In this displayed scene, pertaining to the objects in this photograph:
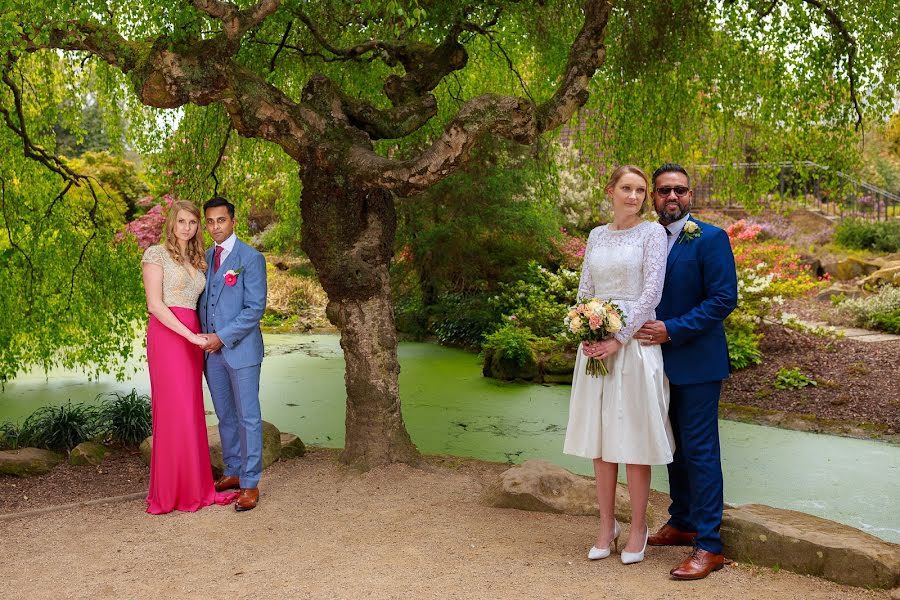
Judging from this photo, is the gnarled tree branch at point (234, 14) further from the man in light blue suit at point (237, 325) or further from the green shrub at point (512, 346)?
the green shrub at point (512, 346)

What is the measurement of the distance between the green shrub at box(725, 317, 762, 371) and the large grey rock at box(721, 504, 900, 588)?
5.66 meters

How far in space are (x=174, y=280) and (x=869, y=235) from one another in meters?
13.7

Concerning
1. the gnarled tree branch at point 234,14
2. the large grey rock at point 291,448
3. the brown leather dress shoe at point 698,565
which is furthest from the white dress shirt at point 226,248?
the brown leather dress shoe at point 698,565

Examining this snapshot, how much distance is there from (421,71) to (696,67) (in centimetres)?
225

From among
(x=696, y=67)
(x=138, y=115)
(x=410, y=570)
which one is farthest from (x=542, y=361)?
(x=410, y=570)

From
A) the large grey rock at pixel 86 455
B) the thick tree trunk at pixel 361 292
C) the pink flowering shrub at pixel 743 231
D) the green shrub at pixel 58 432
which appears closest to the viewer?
the thick tree trunk at pixel 361 292

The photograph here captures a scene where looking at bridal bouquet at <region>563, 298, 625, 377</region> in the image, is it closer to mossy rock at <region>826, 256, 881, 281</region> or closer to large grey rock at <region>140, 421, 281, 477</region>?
→ large grey rock at <region>140, 421, 281, 477</region>

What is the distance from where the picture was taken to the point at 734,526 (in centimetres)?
417

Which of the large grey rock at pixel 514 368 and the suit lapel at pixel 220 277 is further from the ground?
the suit lapel at pixel 220 277

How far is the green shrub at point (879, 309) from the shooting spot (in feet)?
37.1

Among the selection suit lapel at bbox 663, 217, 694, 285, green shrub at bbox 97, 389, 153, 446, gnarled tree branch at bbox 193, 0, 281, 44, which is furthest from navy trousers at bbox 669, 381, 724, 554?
green shrub at bbox 97, 389, 153, 446

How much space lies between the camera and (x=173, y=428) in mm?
5223

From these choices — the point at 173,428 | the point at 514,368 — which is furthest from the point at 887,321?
the point at 173,428

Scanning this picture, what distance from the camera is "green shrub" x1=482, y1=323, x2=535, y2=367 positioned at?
10.8 meters
